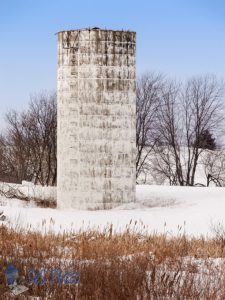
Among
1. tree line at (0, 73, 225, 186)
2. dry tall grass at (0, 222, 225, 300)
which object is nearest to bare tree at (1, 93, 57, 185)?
tree line at (0, 73, 225, 186)

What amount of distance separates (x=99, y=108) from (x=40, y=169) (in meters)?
15.2

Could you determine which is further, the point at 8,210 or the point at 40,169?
the point at 40,169

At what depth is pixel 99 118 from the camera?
61.3ft

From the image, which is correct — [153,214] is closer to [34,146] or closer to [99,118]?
[99,118]

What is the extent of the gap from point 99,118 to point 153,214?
9.97 feet

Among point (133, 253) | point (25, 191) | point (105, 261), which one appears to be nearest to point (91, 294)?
point (105, 261)

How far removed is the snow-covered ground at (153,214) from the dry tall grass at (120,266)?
4.81 m

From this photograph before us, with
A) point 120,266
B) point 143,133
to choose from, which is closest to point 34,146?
point 143,133

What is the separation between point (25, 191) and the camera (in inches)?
936

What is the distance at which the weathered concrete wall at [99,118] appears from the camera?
1870 centimetres

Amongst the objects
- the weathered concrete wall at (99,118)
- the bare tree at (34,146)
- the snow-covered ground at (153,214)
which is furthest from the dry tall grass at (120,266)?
the bare tree at (34,146)

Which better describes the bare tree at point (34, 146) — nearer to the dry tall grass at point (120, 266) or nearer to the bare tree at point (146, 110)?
the bare tree at point (146, 110)

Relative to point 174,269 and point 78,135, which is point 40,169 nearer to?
point 78,135

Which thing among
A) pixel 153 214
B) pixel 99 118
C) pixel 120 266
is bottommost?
pixel 153 214
